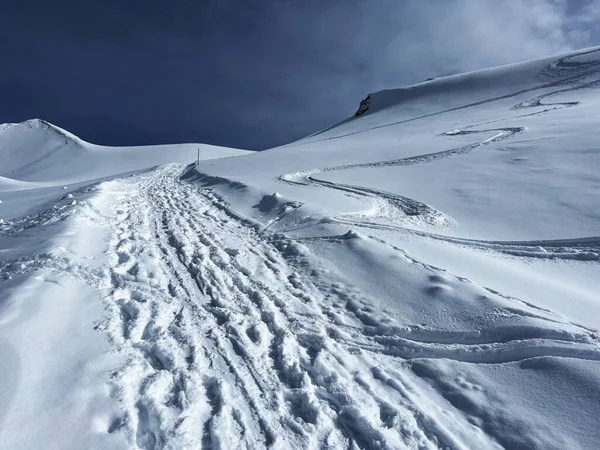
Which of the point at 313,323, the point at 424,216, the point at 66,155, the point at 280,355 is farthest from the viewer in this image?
the point at 66,155

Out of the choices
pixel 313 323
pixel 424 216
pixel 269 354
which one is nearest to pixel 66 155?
pixel 424 216

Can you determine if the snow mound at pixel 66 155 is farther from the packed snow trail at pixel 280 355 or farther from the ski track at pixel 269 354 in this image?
the packed snow trail at pixel 280 355

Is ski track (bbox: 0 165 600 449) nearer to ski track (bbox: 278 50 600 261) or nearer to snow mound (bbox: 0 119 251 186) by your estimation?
ski track (bbox: 278 50 600 261)

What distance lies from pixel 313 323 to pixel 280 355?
677 millimetres

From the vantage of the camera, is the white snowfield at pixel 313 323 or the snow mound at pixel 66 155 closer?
the white snowfield at pixel 313 323

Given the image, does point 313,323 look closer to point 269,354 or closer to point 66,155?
point 269,354

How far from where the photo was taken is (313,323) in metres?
4.11

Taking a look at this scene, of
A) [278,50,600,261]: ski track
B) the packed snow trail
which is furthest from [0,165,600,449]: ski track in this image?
[278,50,600,261]: ski track

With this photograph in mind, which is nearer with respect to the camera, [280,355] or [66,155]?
[280,355]

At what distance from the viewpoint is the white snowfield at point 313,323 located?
2744mm

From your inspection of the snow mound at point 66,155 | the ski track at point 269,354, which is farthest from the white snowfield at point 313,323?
the snow mound at point 66,155

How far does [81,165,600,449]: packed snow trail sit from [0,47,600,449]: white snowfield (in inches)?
0.7

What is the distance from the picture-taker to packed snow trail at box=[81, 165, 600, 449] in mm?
2732

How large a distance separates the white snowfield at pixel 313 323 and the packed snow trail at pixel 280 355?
0.02m
